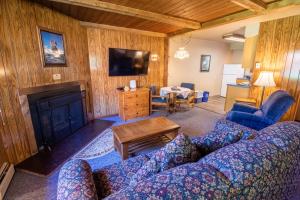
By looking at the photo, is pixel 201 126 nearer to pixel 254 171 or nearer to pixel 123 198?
pixel 254 171

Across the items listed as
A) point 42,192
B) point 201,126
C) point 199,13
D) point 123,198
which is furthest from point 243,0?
point 42,192

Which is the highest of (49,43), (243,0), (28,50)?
(243,0)

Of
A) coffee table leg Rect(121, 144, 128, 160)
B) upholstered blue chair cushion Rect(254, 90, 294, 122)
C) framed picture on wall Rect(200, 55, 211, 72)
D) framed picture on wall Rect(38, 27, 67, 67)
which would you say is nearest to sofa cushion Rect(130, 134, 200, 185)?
coffee table leg Rect(121, 144, 128, 160)

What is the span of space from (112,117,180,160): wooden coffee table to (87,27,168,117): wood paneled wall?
6.22ft

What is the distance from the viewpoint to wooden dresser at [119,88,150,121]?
3881mm

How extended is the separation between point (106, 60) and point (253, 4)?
3340mm

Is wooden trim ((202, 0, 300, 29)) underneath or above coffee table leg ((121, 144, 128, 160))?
above

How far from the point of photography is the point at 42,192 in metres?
1.70

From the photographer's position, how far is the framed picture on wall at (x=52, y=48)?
2.47 m

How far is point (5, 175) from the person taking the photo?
1.81 metres

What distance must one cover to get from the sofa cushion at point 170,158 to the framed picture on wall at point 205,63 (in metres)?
5.70

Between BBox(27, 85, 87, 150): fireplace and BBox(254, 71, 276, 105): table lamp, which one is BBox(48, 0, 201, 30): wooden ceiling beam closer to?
BBox(27, 85, 87, 150): fireplace

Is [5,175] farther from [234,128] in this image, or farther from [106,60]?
[106,60]

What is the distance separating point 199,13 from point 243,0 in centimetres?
92
